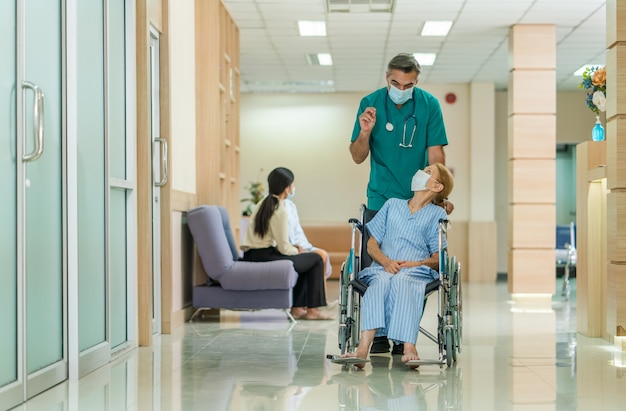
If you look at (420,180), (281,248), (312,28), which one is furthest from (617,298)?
(312,28)

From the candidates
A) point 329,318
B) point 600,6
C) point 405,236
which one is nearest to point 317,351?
point 405,236

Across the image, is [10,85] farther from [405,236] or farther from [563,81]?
[563,81]

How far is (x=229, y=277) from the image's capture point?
6.95 m

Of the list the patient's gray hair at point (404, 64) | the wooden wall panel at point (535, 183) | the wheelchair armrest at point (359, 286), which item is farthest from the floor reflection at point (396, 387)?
the wooden wall panel at point (535, 183)

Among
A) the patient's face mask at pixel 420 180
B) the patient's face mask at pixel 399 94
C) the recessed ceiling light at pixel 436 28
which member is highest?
the recessed ceiling light at pixel 436 28

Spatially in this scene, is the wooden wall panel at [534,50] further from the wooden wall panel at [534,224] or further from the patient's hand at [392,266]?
the patient's hand at [392,266]

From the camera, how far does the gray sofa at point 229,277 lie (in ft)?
22.7

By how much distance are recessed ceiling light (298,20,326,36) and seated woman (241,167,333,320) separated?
10.4ft

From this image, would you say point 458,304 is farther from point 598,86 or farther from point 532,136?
point 532,136

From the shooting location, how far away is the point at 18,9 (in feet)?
12.2

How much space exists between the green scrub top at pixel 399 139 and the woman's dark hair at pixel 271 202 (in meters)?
2.27

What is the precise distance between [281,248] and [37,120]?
12.2 ft

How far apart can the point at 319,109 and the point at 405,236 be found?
34.2ft

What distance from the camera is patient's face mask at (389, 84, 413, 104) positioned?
4.98 meters
